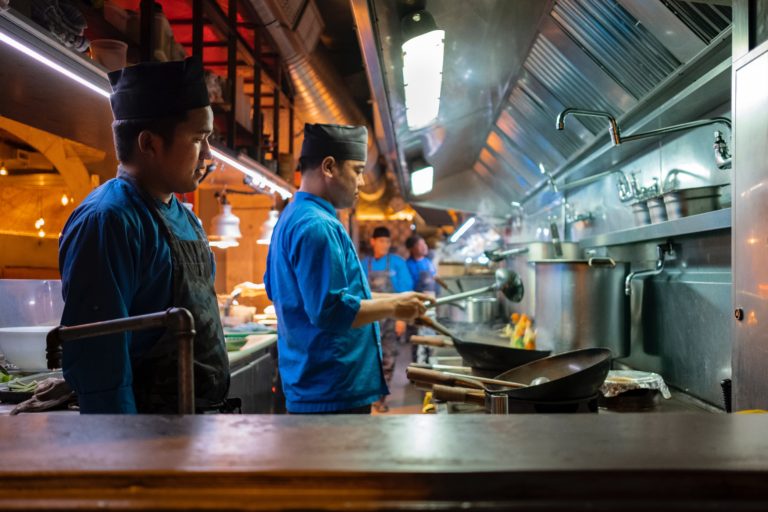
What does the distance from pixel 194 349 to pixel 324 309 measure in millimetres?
555

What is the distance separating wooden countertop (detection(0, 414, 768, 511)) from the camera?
650 millimetres

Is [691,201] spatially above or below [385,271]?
above

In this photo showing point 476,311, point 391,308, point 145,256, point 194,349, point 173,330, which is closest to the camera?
point 173,330

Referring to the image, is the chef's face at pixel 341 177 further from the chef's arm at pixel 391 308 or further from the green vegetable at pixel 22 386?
the green vegetable at pixel 22 386

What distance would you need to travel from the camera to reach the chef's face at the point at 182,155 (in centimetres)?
161

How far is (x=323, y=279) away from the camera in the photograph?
6.80ft

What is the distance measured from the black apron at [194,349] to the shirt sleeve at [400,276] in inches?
220

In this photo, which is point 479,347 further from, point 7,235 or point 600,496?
point 7,235

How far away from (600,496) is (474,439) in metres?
0.18

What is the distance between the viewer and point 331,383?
7.12 ft

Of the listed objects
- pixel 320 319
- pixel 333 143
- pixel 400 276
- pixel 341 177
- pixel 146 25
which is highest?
pixel 146 25

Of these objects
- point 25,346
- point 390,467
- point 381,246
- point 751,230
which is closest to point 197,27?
point 25,346

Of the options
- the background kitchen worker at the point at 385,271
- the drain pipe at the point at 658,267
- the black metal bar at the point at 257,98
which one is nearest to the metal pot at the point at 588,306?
the drain pipe at the point at 658,267

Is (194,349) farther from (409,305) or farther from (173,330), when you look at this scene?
(409,305)
